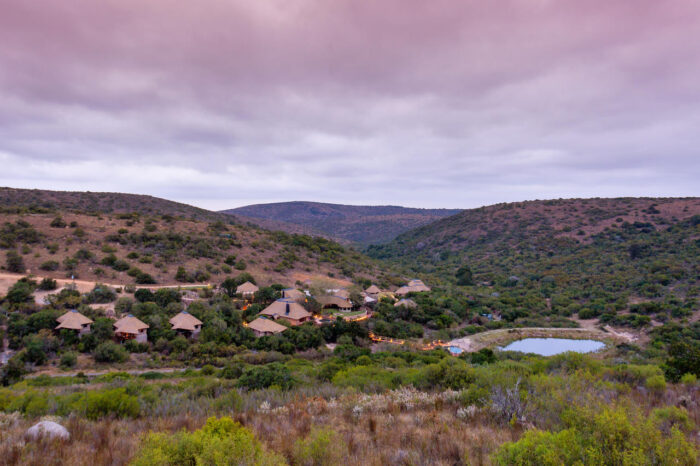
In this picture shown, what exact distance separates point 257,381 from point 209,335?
14.3m

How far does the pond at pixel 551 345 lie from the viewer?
24.6 metres

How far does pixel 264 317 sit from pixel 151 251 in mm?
20238

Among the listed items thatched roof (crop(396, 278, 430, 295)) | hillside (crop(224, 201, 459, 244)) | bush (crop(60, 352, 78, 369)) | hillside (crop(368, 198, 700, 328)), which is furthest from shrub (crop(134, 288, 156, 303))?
hillside (crop(224, 201, 459, 244))

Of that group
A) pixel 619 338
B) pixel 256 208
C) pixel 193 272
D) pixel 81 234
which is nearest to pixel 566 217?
pixel 619 338

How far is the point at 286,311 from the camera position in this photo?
27.4m

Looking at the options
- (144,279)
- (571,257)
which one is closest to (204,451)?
(144,279)

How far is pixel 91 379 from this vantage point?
15.6 m

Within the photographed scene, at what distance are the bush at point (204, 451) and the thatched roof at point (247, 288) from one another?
2917 centimetres

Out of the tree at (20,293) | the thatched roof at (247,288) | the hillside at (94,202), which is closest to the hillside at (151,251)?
the thatched roof at (247,288)

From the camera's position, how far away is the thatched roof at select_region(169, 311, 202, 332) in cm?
2261

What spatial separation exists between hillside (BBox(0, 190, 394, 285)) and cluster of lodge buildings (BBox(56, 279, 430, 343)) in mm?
7189

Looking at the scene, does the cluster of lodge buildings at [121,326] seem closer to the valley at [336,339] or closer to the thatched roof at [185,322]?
the thatched roof at [185,322]

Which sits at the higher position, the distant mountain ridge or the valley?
the distant mountain ridge

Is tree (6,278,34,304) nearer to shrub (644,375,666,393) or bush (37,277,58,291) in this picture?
bush (37,277,58,291)
